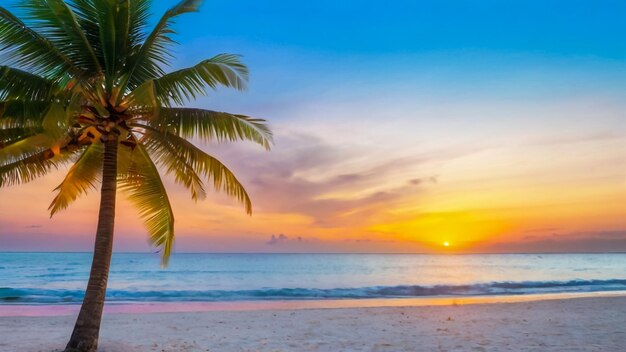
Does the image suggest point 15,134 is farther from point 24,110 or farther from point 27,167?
point 24,110

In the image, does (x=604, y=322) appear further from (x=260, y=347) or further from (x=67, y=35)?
(x=67, y=35)

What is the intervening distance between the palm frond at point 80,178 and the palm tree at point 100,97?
44 cm

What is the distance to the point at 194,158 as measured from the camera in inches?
349

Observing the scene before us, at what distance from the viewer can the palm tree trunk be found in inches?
295

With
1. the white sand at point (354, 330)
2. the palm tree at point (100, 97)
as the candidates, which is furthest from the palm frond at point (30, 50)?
the white sand at point (354, 330)

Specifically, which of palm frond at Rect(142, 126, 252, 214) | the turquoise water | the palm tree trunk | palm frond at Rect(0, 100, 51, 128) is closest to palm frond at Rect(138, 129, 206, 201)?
palm frond at Rect(142, 126, 252, 214)

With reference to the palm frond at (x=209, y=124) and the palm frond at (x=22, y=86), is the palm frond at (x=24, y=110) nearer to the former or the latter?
the palm frond at (x=22, y=86)

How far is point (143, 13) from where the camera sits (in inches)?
311

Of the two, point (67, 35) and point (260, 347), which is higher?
point (67, 35)

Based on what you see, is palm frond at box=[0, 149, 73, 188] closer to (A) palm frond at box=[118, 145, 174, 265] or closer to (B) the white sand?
(A) palm frond at box=[118, 145, 174, 265]

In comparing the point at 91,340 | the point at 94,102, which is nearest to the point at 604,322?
the point at 91,340

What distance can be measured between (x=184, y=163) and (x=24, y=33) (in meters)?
3.32

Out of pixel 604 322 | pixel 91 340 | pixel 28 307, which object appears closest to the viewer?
pixel 91 340

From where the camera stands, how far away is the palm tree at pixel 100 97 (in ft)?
23.3
